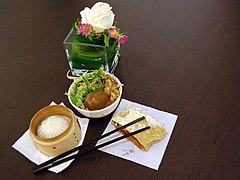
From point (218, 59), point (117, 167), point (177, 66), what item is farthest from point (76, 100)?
point (218, 59)

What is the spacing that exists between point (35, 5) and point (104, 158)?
102 cm

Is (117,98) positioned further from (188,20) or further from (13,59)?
(188,20)

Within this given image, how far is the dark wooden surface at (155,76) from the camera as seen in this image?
0.68 meters

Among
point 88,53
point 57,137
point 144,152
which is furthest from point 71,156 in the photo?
point 88,53

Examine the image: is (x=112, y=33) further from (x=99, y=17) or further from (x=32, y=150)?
(x=32, y=150)

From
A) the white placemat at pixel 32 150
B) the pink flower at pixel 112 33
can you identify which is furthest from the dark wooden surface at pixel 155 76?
the pink flower at pixel 112 33

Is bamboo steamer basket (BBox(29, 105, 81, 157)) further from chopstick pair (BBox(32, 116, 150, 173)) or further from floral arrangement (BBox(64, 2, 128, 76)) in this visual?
floral arrangement (BBox(64, 2, 128, 76))

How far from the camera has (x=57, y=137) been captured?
636mm

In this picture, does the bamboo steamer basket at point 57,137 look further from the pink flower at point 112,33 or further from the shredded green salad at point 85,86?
the pink flower at point 112,33

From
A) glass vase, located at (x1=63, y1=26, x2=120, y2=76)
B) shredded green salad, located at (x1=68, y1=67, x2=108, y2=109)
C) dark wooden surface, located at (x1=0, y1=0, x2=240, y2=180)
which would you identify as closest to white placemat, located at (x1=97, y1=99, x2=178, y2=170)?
dark wooden surface, located at (x1=0, y1=0, x2=240, y2=180)

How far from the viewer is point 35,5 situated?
1.35 metres

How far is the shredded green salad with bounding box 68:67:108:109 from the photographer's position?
75 centimetres

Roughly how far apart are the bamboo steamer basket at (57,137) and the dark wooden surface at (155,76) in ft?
0.18

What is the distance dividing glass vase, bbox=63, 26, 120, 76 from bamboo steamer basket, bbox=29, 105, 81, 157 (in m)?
0.22
